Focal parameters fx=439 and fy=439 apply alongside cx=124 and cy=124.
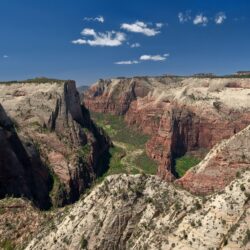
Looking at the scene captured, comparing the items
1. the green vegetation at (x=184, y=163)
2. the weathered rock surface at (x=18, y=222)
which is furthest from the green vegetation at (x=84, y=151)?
the weathered rock surface at (x=18, y=222)

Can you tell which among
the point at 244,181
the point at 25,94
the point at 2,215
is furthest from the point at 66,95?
the point at 244,181

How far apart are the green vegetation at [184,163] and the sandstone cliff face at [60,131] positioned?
28.5 metres

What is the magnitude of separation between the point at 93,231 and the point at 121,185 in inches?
236

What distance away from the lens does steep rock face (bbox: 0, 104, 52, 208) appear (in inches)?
3723

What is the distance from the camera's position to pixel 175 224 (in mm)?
41219

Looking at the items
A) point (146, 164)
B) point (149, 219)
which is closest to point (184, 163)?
Result: point (146, 164)

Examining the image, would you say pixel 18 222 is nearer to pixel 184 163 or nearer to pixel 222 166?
pixel 222 166

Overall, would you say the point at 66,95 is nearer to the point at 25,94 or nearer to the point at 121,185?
the point at 25,94

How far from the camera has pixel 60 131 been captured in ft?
458

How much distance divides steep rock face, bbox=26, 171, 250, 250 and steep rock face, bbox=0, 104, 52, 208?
45309 mm

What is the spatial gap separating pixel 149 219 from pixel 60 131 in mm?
97802

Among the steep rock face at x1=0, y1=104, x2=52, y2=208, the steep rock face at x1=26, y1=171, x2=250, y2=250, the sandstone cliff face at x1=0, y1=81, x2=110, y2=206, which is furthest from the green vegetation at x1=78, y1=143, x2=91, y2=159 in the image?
the steep rock face at x1=26, y1=171, x2=250, y2=250

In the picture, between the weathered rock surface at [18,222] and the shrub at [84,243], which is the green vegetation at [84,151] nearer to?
the weathered rock surface at [18,222]

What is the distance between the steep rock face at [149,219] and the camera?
37.5 meters
